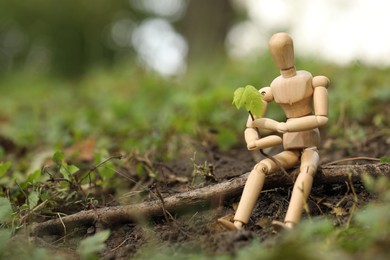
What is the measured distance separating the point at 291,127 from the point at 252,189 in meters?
0.29

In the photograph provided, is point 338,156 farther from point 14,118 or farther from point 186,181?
point 14,118

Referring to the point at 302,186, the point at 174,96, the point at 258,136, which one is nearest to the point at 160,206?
the point at 258,136

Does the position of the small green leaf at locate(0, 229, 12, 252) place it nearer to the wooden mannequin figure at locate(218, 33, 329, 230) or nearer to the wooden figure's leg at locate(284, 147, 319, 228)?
the wooden mannequin figure at locate(218, 33, 329, 230)

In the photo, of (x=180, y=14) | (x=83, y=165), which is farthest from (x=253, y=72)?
(x=180, y=14)

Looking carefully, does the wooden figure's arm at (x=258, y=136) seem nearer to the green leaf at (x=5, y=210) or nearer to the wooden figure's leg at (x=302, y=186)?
the wooden figure's leg at (x=302, y=186)

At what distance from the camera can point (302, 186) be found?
1.89 meters

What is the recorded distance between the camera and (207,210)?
222 centimetres

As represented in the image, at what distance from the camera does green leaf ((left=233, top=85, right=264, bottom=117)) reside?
6.50 ft

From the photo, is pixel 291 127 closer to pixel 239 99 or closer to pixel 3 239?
pixel 239 99

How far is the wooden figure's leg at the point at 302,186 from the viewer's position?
183 centimetres

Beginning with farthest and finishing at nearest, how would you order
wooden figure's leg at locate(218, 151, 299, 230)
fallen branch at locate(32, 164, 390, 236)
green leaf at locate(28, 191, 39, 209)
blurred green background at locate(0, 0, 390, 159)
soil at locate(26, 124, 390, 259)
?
1. blurred green background at locate(0, 0, 390, 159)
2. green leaf at locate(28, 191, 39, 209)
3. fallen branch at locate(32, 164, 390, 236)
4. wooden figure's leg at locate(218, 151, 299, 230)
5. soil at locate(26, 124, 390, 259)

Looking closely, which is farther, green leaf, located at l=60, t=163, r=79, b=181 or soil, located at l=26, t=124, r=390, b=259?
green leaf, located at l=60, t=163, r=79, b=181

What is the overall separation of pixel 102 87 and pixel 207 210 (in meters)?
4.38

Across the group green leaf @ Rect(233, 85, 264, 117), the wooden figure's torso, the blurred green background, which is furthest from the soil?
the blurred green background
